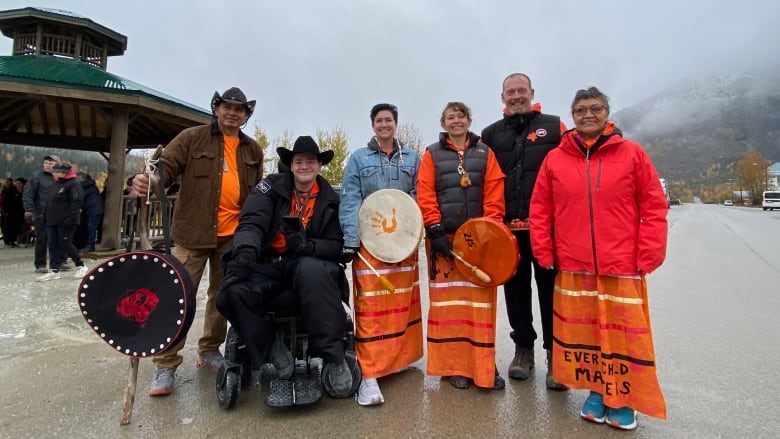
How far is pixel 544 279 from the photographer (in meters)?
3.04

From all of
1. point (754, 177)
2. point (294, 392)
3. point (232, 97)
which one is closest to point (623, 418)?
point (294, 392)

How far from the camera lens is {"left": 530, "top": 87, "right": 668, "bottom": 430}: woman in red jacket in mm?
2402

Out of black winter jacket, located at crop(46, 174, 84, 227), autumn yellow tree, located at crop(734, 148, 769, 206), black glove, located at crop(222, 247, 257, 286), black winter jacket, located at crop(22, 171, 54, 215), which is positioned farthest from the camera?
autumn yellow tree, located at crop(734, 148, 769, 206)

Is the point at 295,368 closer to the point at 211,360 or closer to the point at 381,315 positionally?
the point at 381,315

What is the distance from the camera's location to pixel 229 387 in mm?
2576

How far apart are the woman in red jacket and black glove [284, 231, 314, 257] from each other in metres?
1.47

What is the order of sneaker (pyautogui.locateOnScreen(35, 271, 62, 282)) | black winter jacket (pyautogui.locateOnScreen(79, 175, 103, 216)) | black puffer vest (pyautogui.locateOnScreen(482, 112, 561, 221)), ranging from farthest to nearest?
black winter jacket (pyautogui.locateOnScreen(79, 175, 103, 216)), sneaker (pyautogui.locateOnScreen(35, 271, 62, 282)), black puffer vest (pyautogui.locateOnScreen(482, 112, 561, 221))

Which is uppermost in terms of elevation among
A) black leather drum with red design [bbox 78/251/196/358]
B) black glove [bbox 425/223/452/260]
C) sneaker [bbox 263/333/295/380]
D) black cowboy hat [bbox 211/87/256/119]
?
black cowboy hat [bbox 211/87/256/119]

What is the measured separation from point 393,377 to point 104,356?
2.40 metres

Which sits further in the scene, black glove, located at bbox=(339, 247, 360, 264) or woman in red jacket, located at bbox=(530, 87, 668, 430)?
black glove, located at bbox=(339, 247, 360, 264)

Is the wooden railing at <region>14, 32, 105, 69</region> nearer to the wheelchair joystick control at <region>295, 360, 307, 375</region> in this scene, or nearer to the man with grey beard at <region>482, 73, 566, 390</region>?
the wheelchair joystick control at <region>295, 360, 307, 375</region>

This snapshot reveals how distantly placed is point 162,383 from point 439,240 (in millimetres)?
2067

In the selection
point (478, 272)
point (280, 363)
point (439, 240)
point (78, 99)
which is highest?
point (78, 99)

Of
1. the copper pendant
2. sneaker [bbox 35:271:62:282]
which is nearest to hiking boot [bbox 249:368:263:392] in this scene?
the copper pendant
